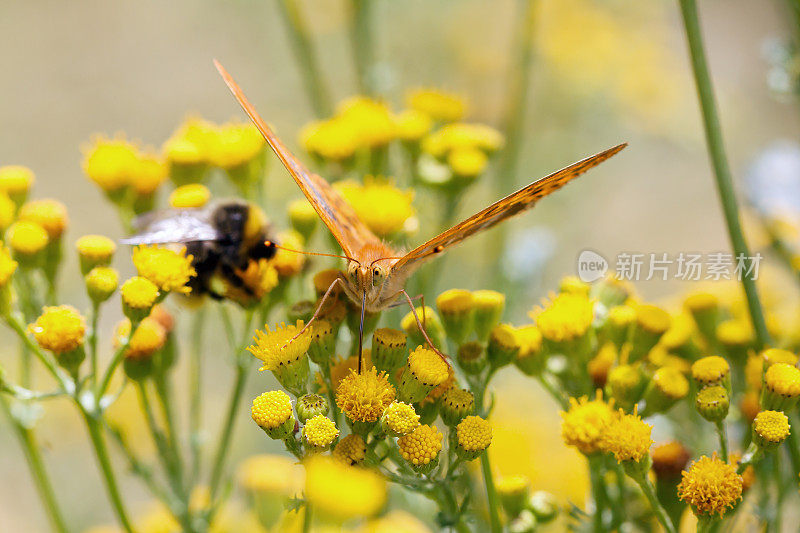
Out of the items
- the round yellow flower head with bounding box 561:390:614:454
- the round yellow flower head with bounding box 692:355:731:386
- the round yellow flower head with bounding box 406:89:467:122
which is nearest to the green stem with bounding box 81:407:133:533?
the round yellow flower head with bounding box 561:390:614:454

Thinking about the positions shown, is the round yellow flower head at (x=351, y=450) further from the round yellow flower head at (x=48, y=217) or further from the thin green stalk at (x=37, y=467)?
the round yellow flower head at (x=48, y=217)

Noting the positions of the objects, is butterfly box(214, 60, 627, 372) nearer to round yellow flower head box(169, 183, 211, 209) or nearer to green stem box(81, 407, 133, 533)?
round yellow flower head box(169, 183, 211, 209)

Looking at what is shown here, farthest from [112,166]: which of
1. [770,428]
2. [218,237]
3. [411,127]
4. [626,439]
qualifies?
[770,428]

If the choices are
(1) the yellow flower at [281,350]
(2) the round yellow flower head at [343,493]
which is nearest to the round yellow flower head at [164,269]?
(1) the yellow flower at [281,350]

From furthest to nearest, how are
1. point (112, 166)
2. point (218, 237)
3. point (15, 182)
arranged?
point (112, 166) < point (15, 182) < point (218, 237)

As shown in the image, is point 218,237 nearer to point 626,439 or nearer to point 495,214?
point 495,214

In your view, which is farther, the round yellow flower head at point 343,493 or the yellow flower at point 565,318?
the yellow flower at point 565,318
